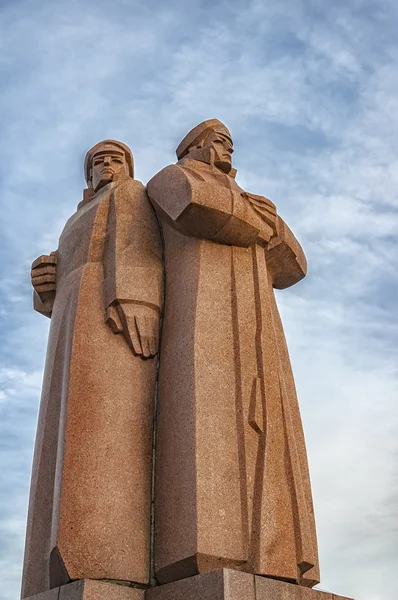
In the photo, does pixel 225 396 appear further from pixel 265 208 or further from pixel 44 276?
pixel 44 276

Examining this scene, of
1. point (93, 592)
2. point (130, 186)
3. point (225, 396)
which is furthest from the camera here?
point (130, 186)

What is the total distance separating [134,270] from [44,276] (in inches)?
57.6

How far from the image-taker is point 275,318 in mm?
8555

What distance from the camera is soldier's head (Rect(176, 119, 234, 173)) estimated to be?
9.06 meters

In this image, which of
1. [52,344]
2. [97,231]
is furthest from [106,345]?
[97,231]

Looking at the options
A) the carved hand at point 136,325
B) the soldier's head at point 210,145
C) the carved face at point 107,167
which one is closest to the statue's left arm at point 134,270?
the carved hand at point 136,325

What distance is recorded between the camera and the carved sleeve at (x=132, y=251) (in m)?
7.91

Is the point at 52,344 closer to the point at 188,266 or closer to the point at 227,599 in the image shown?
the point at 188,266

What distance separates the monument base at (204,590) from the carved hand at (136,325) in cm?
224

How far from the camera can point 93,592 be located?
6.12m

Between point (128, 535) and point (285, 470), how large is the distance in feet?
4.86

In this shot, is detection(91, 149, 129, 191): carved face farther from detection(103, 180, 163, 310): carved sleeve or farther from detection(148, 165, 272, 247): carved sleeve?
detection(148, 165, 272, 247): carved sleeve

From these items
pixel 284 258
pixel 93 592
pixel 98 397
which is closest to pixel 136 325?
pixel 98 397

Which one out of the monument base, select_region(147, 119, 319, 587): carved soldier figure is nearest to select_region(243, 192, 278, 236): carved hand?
select_region(147, 119, 319, 587): carved soldier figure
